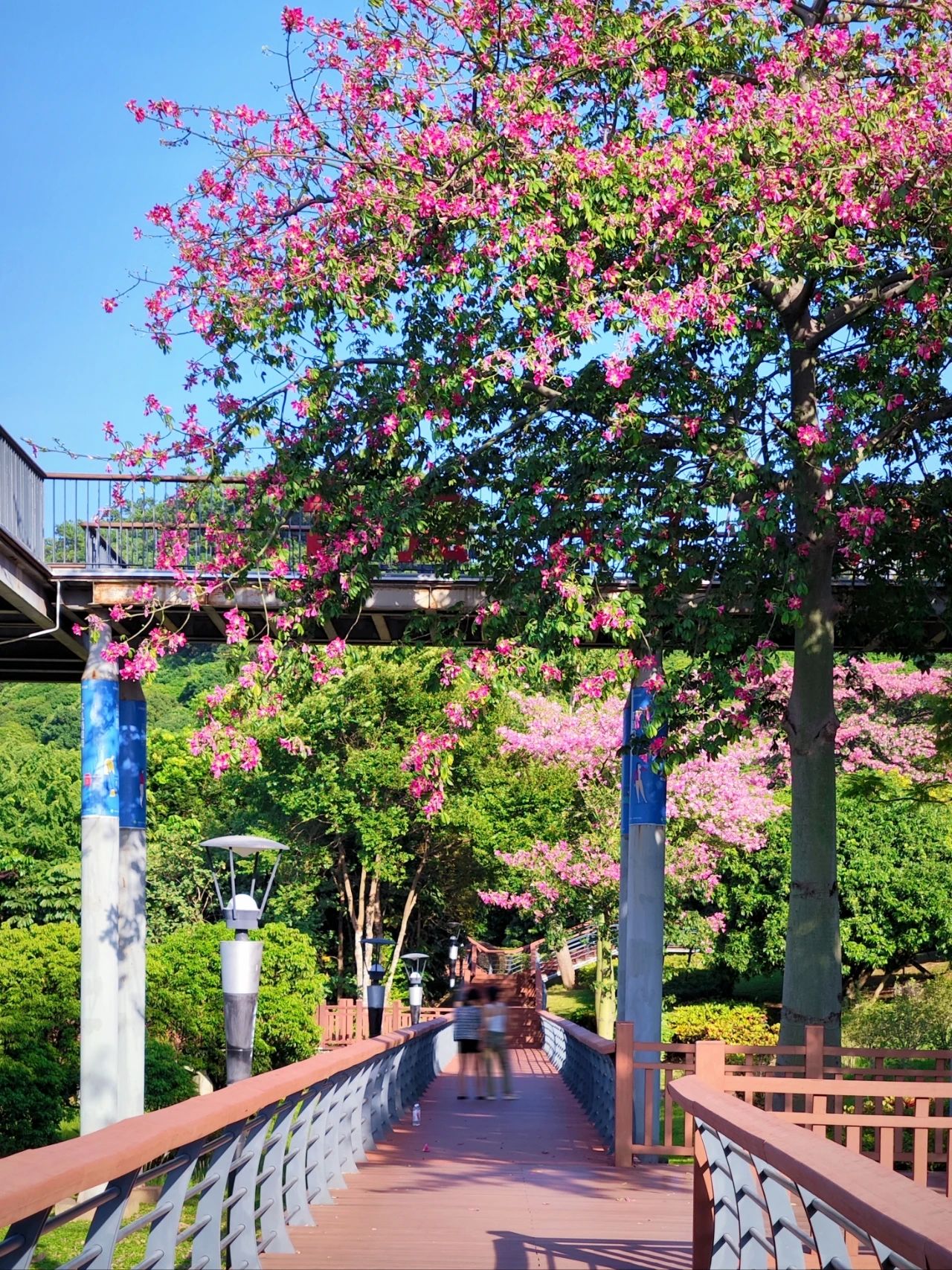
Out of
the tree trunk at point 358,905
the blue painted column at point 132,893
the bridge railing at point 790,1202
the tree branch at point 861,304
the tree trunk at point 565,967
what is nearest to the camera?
the bridge railing at point 790,1202

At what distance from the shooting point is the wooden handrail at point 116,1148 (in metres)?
3.00

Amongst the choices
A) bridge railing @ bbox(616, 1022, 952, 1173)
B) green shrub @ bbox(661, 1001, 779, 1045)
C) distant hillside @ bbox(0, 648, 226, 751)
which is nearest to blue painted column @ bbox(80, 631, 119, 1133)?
bridge railing @ bbox(616, 1022, 952, 1173)

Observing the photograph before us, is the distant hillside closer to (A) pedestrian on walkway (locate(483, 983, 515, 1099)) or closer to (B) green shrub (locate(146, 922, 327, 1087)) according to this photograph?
(B) green shrub (locate(146, 922, 327, 1087))

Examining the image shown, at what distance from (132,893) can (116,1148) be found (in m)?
13.9

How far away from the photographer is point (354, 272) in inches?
485

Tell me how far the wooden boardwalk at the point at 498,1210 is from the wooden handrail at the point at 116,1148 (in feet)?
4.05

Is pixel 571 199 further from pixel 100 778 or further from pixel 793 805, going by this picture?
pixel 100 778

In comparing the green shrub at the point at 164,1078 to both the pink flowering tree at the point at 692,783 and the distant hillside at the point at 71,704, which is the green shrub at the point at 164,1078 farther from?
the distant hillside at the point at 71,704

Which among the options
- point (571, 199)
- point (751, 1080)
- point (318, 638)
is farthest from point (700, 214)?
point (318, 638)

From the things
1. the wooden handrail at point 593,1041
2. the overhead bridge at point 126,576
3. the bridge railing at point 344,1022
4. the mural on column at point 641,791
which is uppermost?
the overhead bridge at point 126,576

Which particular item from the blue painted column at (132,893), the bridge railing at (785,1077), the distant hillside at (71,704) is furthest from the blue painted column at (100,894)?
the distant hillside at (71,704)

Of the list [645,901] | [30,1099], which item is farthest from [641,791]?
[30,1099]

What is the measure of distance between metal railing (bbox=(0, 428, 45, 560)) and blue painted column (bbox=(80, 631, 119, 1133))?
133 cm

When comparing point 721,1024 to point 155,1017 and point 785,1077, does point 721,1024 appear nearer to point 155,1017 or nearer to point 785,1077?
point 155,1017
